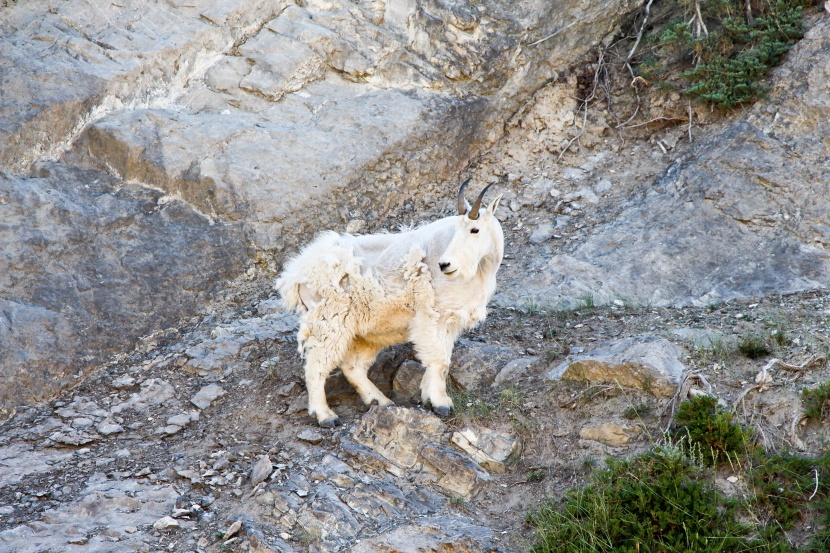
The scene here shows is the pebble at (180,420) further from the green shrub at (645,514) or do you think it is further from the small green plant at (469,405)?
the green shrub at (645,514)

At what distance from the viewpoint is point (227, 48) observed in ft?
31.3

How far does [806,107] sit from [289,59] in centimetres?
619

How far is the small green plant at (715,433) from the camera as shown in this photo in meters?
5.64

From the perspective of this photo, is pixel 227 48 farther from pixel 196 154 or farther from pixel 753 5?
pixel 753 5

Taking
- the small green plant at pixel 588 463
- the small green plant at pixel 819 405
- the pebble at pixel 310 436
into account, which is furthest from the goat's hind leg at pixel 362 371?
the small green plant at pixel 819 405

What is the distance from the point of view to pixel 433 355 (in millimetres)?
6883

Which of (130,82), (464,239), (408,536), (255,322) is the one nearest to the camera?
(408,536)

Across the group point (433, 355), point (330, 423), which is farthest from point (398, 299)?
point (330, 423)

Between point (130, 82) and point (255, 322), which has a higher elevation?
point (130, 82)

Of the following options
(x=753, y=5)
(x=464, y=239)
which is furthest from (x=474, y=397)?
(x=753, y=5)

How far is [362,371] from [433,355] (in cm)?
83

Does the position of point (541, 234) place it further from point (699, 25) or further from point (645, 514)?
point (645, 514)

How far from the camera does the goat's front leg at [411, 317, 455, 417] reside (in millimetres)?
6871

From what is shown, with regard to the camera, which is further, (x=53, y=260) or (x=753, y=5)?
(x=753, y=5)
